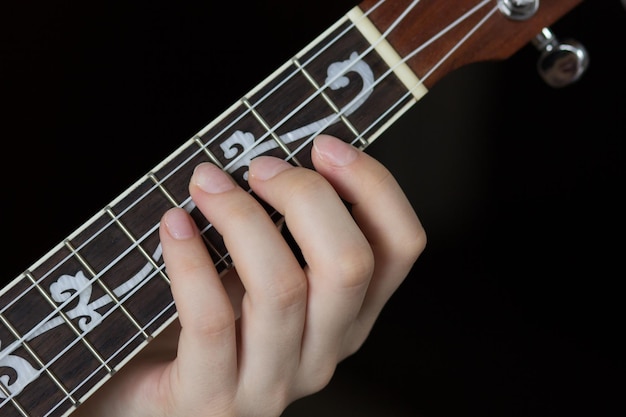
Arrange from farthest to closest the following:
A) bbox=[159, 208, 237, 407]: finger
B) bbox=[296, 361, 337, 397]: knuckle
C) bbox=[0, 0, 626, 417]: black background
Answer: bbox=[0, 0, 626, 417]: black background, bbox=[296, 361, 337, 397]: knuckle, bbox=[159, 208, 237, 407]: finger

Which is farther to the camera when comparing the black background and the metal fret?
the black background

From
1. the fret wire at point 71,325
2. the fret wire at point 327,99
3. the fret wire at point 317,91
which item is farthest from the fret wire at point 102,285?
the fret wire at point 327,99

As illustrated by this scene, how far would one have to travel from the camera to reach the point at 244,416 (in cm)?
73

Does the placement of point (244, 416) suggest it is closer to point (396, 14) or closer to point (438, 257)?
point (396, 14)

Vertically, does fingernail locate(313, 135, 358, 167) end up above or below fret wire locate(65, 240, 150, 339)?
below

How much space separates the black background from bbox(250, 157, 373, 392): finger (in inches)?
15.9

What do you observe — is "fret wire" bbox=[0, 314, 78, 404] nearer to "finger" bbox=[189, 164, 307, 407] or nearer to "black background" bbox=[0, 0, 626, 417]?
"finger" bbox=[189, 164, 307, 407]

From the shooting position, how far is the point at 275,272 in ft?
2.02

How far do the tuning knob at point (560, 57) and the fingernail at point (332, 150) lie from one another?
231mm

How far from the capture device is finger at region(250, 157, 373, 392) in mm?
598

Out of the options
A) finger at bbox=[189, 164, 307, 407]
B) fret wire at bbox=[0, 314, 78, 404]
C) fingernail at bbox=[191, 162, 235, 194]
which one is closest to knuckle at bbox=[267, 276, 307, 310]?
finger at bbox=[189, 164, 307, 407]

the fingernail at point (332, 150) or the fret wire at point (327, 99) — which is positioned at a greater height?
the fret wire at point (327, 99)

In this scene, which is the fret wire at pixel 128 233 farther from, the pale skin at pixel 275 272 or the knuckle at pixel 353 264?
the knuckle at pixel 353 264

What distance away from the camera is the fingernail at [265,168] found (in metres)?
0.60
